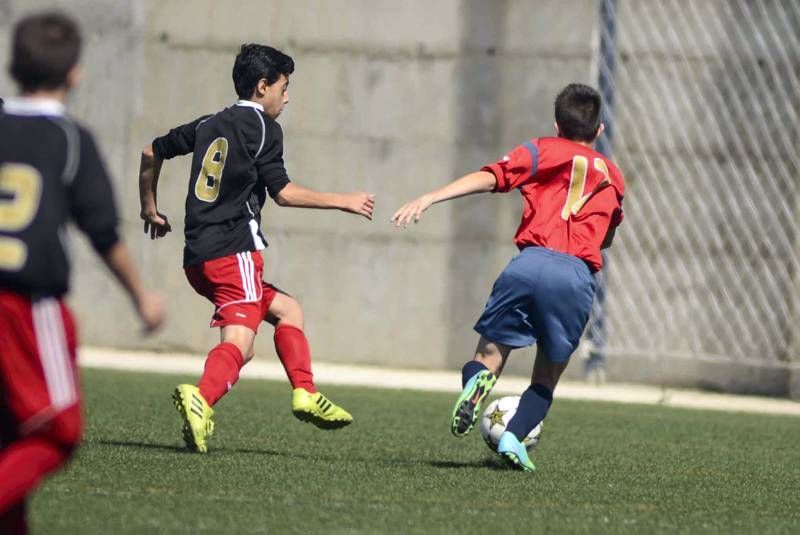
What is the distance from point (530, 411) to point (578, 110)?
1.22 m

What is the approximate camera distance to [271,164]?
20.7ft

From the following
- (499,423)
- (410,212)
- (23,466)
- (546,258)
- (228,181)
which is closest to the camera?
(23,466)

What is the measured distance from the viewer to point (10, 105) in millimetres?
3822

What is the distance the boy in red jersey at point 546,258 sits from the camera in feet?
19.4

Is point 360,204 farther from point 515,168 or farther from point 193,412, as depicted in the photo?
point 193,412

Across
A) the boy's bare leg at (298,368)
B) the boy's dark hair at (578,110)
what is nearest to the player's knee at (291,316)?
the boy's bare leg at (298,368)

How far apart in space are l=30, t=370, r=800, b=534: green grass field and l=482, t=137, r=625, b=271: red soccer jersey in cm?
92

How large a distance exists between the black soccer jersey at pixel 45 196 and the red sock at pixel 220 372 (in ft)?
7.48

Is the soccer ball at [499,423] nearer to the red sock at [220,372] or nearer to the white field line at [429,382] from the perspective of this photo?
the red sock at [220,372]

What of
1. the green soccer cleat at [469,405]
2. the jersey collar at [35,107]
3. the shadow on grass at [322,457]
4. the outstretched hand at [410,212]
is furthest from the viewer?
the shadow on grass at [322,457]

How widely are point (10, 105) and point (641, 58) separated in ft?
25.6

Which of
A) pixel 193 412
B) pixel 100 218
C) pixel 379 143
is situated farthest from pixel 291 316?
pixel 379 143

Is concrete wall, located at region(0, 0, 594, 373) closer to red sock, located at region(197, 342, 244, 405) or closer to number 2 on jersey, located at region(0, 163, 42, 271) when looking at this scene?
red sock, located at region(197, 342, 244, 405)

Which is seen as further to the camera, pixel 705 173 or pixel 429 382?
pixel 705 173
